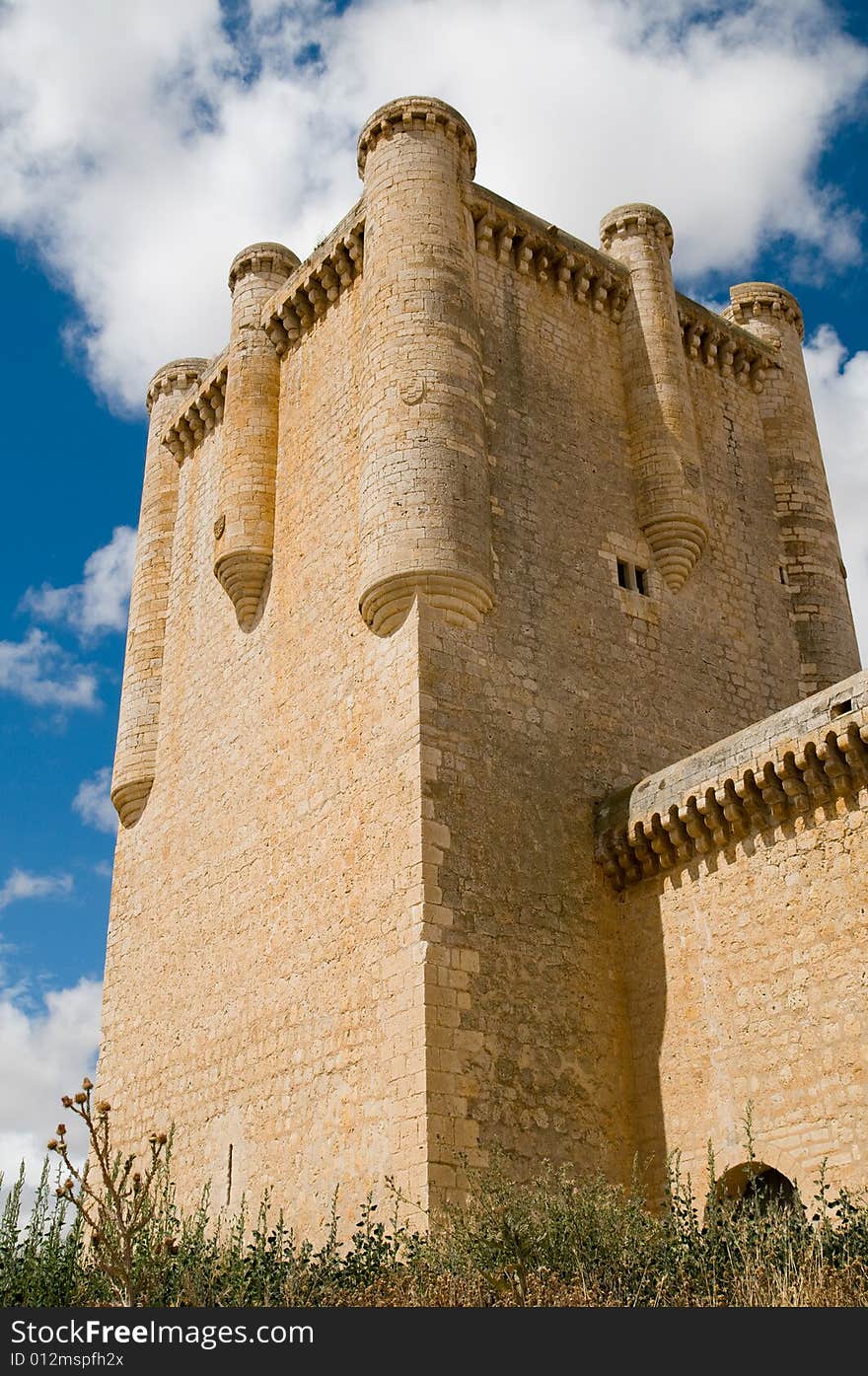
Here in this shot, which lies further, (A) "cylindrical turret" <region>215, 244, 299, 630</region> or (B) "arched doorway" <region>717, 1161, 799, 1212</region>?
(A) "cylindrical turret" <region>215, 244, 299, 630</region>

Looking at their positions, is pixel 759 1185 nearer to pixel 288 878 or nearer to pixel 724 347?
pixel 288 878

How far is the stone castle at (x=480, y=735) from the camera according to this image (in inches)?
363

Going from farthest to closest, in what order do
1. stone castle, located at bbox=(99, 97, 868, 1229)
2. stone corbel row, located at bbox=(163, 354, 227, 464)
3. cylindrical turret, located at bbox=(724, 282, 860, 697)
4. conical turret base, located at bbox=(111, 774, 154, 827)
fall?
1. stone corbel row, located at bbox=(163, 354, 227, 464)
2. conical turret base, located at bbox=(111, 774, 154, 827)
3. cylindrical turret, located at bbox=(724, 282, 860, 697)
4. stone castle, located at bbox=(99, 97, 868, 1229)

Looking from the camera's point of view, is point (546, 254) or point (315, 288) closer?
point (546, 254)

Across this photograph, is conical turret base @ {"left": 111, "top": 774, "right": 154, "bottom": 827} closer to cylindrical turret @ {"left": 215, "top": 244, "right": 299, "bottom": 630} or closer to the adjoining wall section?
cylindrical turret @ {"left": 215, "top": 244, "right": 299, "bottom": 630}

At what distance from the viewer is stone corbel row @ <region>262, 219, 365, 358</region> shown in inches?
505

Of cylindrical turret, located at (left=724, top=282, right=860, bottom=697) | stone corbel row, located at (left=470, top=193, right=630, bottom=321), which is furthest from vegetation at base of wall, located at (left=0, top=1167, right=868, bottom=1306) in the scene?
stone corbel row, located at (left=470, top=193, right=630, bottom=321)

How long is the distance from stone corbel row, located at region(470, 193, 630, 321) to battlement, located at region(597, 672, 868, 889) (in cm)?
542

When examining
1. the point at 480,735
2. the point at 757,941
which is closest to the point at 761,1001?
the point at 757,941

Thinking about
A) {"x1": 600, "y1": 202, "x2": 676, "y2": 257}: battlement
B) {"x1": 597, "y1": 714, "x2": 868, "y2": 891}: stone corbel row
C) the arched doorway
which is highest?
{"x1": 600, "y1": 202, "x2": 676, "y2": 257}: battlement

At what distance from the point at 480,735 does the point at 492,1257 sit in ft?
13.4

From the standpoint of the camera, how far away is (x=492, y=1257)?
7.18 metres

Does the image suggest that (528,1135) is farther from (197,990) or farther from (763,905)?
(197,990)

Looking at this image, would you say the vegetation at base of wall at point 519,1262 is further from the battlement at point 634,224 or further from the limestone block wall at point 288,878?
the battlement at point 634,224
